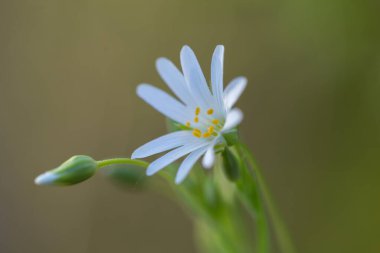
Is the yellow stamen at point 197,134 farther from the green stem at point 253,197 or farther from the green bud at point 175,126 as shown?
the green stem at point 253,197

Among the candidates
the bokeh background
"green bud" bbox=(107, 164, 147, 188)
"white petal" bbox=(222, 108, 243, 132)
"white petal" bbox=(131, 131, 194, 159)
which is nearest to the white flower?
"white petal" bbox=(131, 131, 194, 159)

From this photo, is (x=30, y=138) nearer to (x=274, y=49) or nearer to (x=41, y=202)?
(x=41, y=202)

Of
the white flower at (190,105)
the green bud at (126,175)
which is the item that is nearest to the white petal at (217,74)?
the white flower at (190,105)

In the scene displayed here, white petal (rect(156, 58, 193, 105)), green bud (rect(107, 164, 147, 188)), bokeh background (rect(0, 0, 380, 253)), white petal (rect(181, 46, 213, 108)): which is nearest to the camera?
white petal (rect(181, 46, 213, 108))

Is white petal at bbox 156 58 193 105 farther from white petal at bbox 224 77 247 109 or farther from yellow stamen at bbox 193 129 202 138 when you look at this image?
white petal at bbox 224 77 247 109

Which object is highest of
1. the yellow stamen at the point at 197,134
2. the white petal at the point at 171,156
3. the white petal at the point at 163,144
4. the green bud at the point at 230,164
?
the white petal at the point at 163,144

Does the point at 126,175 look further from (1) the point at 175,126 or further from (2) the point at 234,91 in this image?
(2) the point at 234,91

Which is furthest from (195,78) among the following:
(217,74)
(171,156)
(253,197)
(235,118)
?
(253,197)
